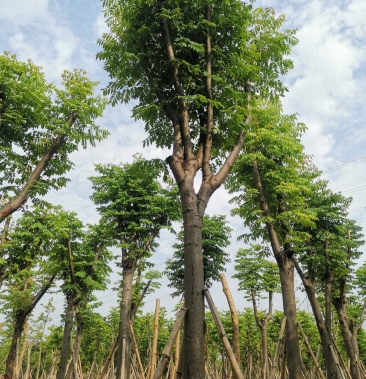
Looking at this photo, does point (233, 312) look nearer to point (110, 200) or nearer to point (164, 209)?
point (164, 209)

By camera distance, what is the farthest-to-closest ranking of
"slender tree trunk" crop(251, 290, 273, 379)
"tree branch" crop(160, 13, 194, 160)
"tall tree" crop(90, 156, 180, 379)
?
"slender tree trunk" crop(251, 290, 273, 379), "tall tree" crop(90, 156, 180, 379), "tree branch" crop(160, 13, 194, 160)

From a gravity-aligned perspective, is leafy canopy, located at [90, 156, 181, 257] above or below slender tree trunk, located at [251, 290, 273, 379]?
above

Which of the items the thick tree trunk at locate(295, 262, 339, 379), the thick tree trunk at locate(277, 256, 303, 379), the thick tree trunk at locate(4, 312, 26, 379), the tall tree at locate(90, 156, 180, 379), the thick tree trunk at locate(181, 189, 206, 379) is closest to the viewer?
the thick tree trunk at locate(181, 189, 206, 379)

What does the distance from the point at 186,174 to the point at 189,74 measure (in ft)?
6.04

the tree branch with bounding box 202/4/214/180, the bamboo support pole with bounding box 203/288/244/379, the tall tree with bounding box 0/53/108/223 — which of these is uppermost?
the tall tree with bounding box 0/53/108/223

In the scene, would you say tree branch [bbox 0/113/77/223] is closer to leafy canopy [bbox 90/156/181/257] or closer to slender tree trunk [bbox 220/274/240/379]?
leafy canopy [bbox 90/156/181/257]

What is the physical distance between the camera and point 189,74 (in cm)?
587

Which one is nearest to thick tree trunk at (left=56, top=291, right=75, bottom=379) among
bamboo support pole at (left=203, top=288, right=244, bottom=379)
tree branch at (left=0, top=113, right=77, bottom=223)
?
tree branch at (left=0, top=113, right=77, bottom=223)

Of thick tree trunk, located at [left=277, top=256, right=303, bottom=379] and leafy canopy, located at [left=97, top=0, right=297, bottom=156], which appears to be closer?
leafy canopy, located at [left=97, top=0, right=297, bottom=156]

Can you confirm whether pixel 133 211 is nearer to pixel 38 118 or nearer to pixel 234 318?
pixel 38 118

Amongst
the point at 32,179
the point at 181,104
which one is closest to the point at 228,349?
the point at 181,104

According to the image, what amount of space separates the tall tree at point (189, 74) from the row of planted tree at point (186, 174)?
0.08ft

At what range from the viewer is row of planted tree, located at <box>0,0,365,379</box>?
221 inches

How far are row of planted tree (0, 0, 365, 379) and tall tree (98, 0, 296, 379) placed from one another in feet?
0.08
